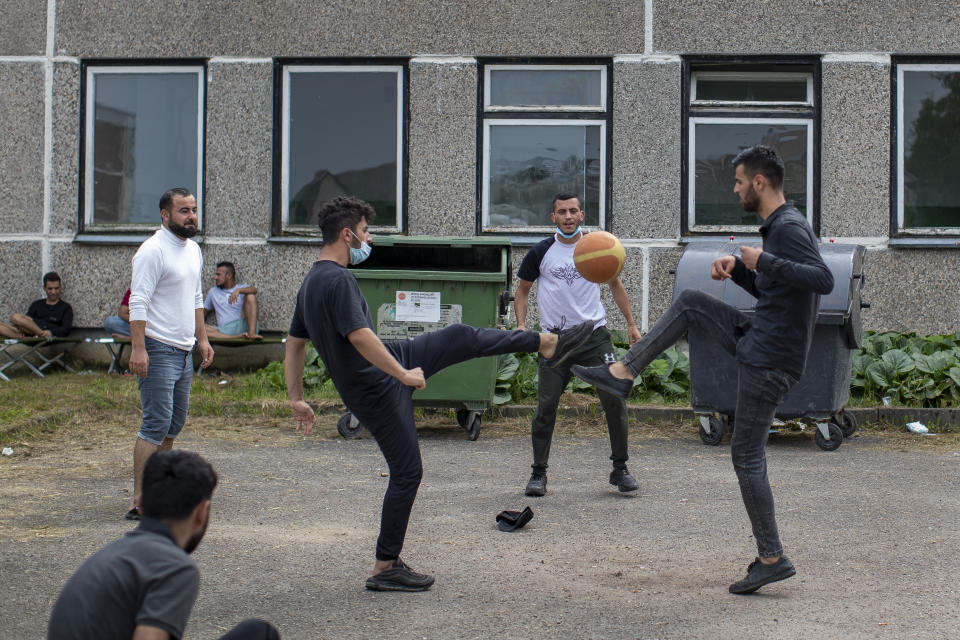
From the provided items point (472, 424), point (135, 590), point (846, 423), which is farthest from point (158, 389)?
point (846, 423)

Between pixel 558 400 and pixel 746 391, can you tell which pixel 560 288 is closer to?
pixel 558 400

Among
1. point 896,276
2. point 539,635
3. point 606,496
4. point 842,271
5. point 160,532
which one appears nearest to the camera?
point 160,532

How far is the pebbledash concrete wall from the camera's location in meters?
→ 12.3

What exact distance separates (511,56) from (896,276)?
497cm

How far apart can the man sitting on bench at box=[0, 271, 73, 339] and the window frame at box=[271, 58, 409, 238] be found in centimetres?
260

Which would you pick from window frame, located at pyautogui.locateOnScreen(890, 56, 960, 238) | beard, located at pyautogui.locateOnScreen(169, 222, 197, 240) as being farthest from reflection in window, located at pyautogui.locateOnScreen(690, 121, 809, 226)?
beard, located at pyautogui.locateOnScreen(169, 222, 197, 240)

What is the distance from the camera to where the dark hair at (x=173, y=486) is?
2943mm

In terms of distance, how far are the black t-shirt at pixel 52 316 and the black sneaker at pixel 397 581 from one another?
8885mm

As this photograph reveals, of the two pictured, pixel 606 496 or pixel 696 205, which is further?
pixel 696 205

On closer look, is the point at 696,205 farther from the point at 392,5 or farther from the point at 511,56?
the point at 392,5

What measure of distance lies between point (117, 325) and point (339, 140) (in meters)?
3.35

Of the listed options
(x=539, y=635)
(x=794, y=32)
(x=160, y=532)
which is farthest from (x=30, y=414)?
(x=794, y=32)

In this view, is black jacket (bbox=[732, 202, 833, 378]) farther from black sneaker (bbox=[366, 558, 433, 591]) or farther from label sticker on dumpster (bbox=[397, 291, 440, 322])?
label sticker on dumpster (bbox=[397, 291, 440, 322])

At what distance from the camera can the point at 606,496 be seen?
715 cm
